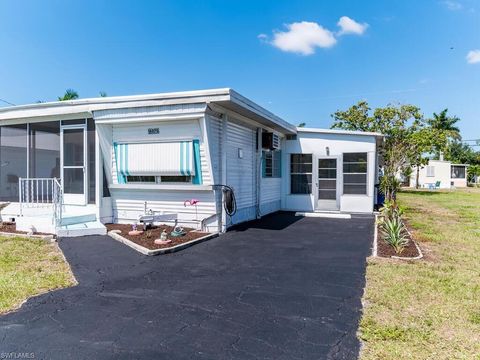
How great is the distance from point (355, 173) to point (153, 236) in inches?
Answer: 305

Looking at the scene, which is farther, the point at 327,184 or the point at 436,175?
the point at 436,175

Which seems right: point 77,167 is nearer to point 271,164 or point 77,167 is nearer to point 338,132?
point 271,164

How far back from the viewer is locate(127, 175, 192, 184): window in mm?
8438

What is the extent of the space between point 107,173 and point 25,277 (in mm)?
4577

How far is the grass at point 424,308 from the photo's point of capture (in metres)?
2.83

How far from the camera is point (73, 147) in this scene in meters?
9.20

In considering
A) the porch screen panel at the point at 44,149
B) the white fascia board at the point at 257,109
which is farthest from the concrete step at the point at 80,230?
the white fascia board at the point at 257,109

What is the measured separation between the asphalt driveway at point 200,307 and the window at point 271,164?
513 cm

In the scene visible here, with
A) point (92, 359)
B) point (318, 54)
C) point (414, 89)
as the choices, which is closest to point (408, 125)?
point (414, 89)

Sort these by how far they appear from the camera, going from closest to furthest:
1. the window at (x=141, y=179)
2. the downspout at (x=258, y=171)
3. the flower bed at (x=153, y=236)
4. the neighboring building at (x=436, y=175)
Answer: the flower bed at (x=153, y=236)
the window at (x=141, y=179)
the downspout at (x=258, y=171)
the neighboring building at (x=436, y=175)

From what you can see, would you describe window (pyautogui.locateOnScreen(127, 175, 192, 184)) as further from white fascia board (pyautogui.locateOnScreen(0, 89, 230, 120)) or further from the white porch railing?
the white porch railing

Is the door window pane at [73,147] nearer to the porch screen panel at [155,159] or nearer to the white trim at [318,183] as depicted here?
the porch screen panel at [155,159]

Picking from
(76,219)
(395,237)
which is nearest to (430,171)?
(395,237)

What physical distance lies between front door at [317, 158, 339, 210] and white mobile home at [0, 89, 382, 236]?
2.36 metres
